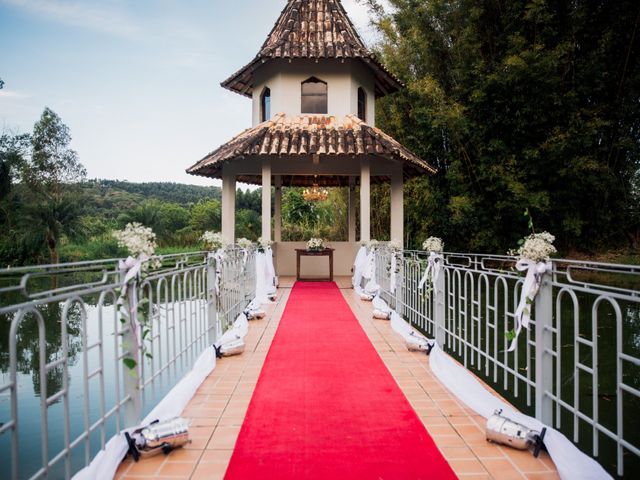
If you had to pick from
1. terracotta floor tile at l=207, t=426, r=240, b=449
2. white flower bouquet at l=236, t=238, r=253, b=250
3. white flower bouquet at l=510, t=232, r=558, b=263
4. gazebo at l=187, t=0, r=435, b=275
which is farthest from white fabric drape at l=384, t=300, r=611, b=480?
gazebo at l=187, t=0, r=435, b=275

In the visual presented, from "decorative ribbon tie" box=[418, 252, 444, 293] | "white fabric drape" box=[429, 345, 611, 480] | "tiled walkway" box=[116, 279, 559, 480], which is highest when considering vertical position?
"decorative ribbon tie" box=[418, 252, 444, 293]

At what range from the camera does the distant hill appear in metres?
38.6

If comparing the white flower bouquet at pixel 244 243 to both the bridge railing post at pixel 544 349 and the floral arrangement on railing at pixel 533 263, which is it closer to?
the floral arrangement on railing at pixel 533 263

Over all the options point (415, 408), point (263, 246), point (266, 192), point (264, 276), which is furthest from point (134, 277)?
point (266, 192)

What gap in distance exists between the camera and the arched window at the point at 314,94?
12.3 meters

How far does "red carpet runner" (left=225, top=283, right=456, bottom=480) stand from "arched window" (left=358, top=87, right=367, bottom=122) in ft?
28.2

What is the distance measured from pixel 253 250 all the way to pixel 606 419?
256 inches

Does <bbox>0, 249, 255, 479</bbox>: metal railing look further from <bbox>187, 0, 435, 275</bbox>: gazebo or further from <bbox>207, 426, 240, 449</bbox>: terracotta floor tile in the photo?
<bbox>187, 0, 435, 275</bbox>: gazebo

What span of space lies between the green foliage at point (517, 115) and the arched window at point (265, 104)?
17.8 feet

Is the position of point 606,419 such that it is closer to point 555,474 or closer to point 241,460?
point 555,474

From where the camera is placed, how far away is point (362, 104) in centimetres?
1294

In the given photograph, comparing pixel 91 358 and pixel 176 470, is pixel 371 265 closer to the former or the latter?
pixel 91 358

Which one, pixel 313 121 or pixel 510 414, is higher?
pixel 313 121

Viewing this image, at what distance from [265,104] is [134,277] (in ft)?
35.0
